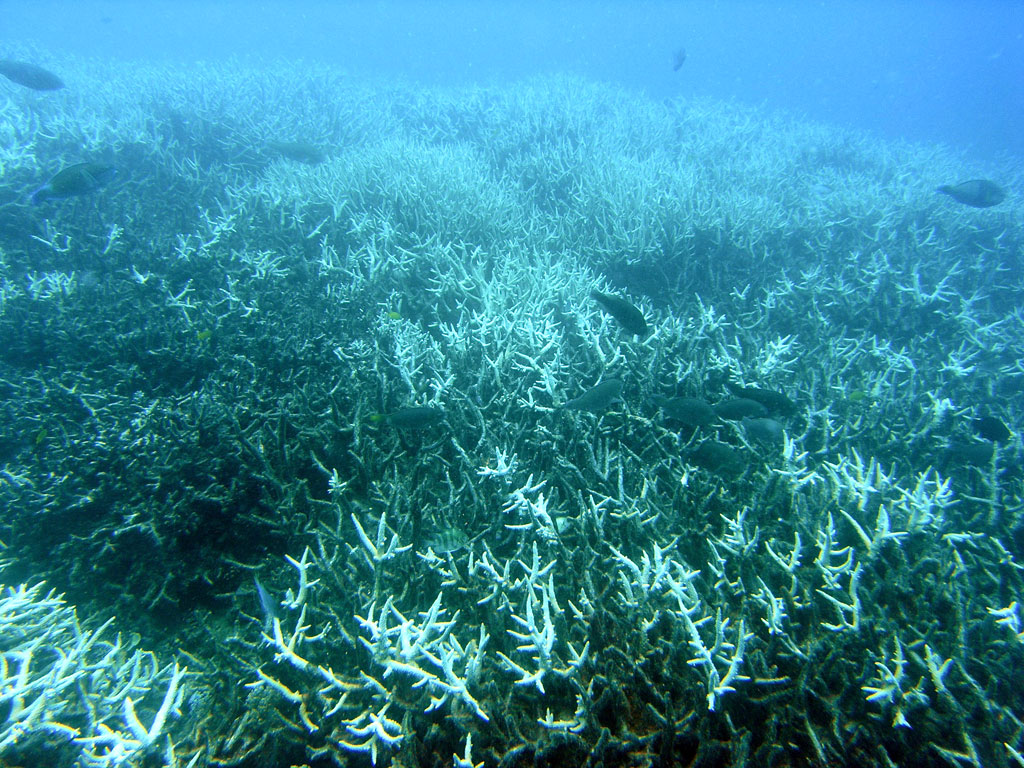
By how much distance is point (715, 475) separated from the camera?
2576 mm

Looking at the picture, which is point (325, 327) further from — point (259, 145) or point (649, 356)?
point (259, 145)

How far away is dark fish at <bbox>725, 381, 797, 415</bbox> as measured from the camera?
A: 2.45 meters

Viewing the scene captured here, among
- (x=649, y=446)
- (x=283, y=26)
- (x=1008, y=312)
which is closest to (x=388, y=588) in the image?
(x=649, y=446)

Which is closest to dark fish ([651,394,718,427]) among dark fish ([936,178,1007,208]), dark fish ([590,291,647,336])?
dark fish ([590,291,647,336])

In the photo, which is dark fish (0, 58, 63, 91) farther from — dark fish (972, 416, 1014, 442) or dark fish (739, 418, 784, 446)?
dark fish (972, 416, 1014, 442)

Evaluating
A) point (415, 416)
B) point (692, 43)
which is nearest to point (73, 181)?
point (415, 416)

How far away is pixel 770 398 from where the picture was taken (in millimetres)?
2510

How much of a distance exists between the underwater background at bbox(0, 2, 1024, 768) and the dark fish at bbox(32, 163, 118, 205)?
0.03 metres

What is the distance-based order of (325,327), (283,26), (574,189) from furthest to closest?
1. (283,26)
2. (574,189)
3. (325,327)

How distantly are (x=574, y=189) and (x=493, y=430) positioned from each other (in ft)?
18.2

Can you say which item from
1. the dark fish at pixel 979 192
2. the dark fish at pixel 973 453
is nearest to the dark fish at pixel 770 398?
the dark fish at pixel 973 453

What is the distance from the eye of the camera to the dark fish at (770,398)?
2451mm

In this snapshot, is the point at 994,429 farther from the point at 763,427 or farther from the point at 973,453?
the point at 763,427

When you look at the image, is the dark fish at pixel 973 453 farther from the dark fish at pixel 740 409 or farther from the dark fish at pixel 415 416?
the dark fish at pixel 415 416
